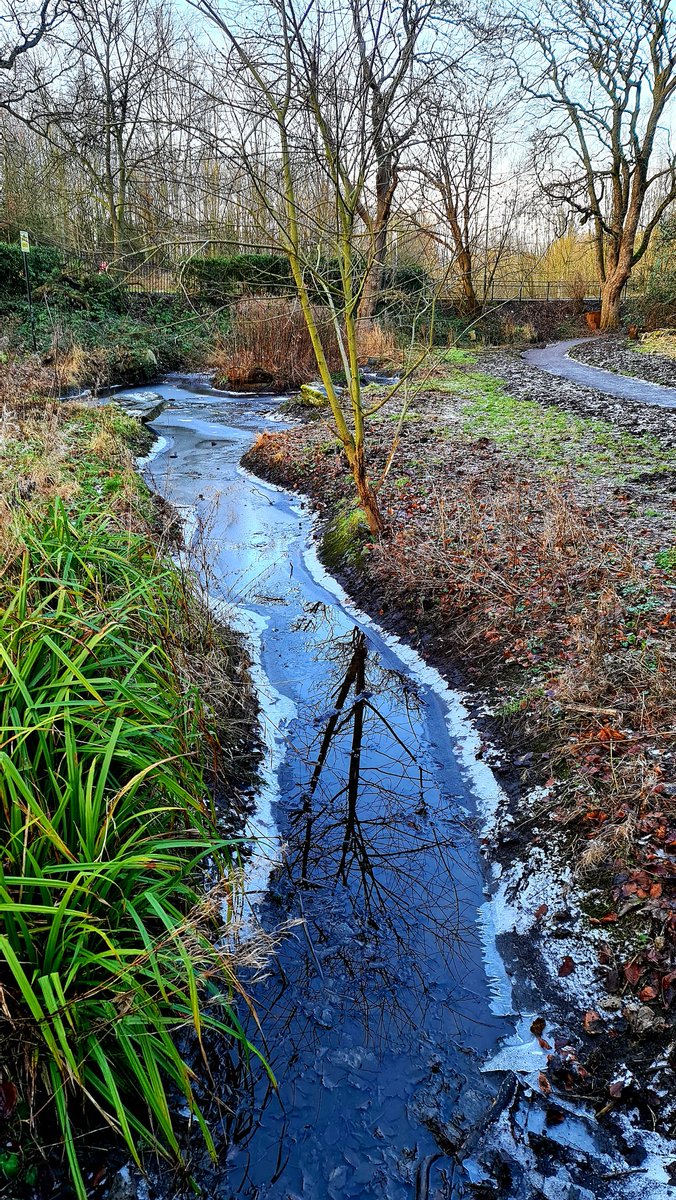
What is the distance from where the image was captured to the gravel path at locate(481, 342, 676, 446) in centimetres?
982

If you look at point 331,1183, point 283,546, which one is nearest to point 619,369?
point 283,546

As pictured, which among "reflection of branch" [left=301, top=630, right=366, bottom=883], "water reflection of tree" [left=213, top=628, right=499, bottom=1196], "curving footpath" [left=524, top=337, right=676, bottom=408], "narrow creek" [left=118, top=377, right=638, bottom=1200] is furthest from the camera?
"curving footpath" [left=524, top=337, right=676, bottom=408]

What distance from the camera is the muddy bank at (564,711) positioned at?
8.61 feet

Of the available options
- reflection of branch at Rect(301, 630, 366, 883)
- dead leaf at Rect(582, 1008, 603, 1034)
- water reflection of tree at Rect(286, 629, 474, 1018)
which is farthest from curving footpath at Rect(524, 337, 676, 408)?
dead leaf at Rect(582, 1008, 603, 1034)

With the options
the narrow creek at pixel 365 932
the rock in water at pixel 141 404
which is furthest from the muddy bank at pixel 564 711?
the rock in water at pixel 141 404

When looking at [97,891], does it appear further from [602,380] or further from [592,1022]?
[602,380]

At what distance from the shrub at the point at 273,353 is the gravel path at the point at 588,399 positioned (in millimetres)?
4278

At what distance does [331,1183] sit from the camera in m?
2.19

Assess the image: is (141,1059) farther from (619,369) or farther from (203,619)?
(619,369)

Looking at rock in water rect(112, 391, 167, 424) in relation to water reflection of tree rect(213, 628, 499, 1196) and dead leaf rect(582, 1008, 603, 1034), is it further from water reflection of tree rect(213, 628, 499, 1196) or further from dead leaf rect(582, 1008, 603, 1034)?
dead leaf rect(582, 1008, 603, 1034)

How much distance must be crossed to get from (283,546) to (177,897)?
5.54 m

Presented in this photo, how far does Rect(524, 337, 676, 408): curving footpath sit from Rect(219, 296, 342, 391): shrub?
5294 mm

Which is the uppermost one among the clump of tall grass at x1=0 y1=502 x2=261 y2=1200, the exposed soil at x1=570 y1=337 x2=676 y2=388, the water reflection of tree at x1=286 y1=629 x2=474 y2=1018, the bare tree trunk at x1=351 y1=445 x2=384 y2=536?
the exposed soil at x1=570 y1=337 x2=676 y2=388

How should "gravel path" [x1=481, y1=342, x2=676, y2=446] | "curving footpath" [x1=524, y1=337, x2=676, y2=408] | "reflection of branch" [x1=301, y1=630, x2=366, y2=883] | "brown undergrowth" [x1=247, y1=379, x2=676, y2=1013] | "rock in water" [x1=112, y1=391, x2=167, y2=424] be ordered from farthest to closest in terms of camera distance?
"rock in water" [x1=112, y1=391, x2=167, y2=424] < "curving footpath" [x1=524, y1=337, x2=676, y2=408] < "gravel path" [x1=481, y1=342, x2=676, y2=446] < "reflection of branch" [x1=301, y1=630, x2=366, y2=883] < "brown undergrowth" [x1=247, y1=379, x2=676, y2=1013]
